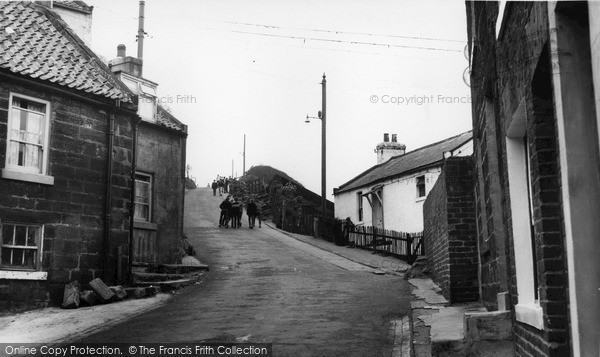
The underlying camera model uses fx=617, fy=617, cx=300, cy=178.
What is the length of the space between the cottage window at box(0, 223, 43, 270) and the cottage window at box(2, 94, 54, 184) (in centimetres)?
99

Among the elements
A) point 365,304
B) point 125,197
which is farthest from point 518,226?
point 125,197

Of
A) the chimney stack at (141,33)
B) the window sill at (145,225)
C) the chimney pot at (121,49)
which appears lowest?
the window sill at (145,225)

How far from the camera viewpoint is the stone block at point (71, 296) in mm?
12344

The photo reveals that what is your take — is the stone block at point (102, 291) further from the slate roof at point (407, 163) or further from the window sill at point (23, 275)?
the slate roof at point (407, 163)

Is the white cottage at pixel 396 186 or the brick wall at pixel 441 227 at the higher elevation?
the white cottage at pixel 396 186

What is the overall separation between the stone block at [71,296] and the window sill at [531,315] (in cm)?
965

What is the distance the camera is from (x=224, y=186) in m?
51.5

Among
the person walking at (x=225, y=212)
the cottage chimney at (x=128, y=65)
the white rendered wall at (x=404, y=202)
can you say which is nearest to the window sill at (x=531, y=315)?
the cottage chimney at (x=128, y=65)

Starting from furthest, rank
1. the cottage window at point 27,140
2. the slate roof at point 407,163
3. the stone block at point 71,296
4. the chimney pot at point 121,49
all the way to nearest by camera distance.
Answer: the slate roof at point 407,163, the chimney pot at point 121,49, the stone block at point 71,296, the cottage window at point 27,140

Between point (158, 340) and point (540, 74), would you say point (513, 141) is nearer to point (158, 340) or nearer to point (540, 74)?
point (540, 74)

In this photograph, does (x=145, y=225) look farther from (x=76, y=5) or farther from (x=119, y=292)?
(x=76, y=5)

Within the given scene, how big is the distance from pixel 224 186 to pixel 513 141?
46.7m

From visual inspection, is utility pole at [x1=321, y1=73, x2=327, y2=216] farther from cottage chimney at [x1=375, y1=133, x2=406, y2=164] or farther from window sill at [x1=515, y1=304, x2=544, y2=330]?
window sill at [x1=515, y1=304, x2=544, y2=330]

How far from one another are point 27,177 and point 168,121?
891 cm
